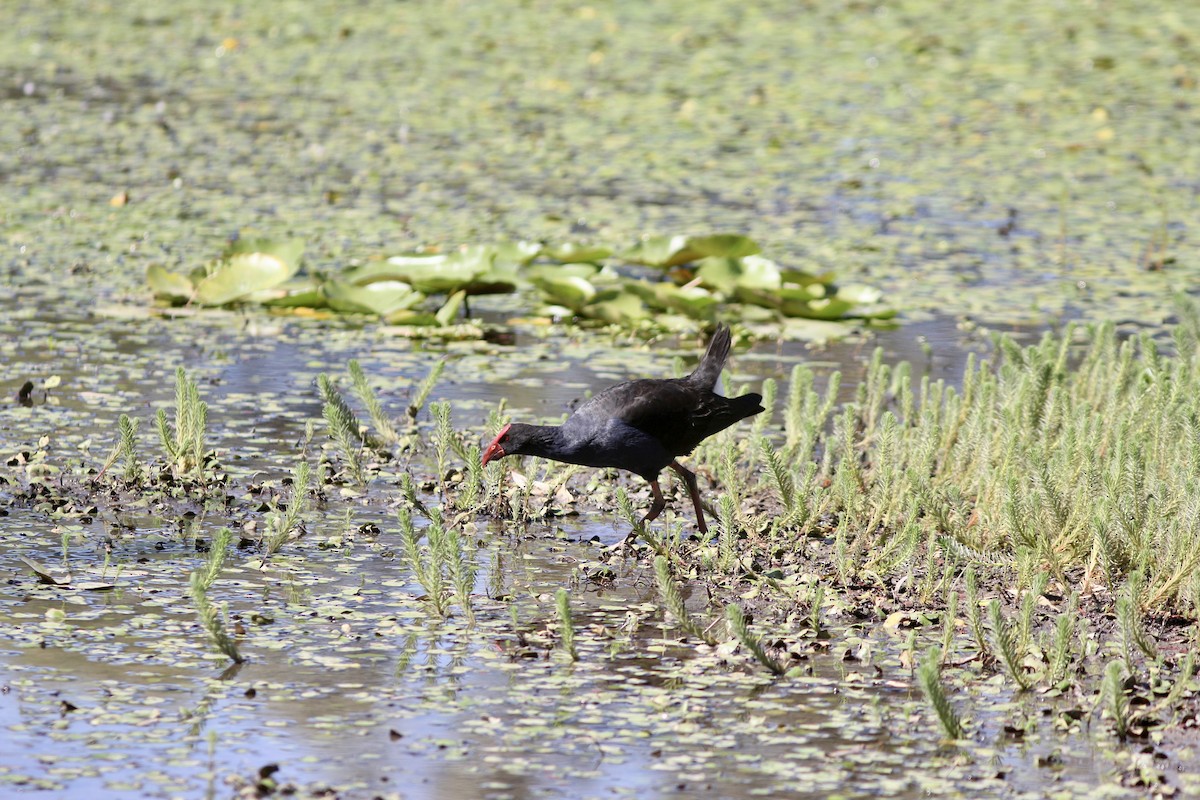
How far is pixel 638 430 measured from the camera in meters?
6.03

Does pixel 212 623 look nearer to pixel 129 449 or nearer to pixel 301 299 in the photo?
pixel 129 449

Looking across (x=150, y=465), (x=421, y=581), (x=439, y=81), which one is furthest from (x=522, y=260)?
(x=439, y=81)

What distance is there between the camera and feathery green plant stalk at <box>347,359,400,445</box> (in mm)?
6688

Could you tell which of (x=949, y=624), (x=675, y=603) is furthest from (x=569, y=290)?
(x=949, y=624)

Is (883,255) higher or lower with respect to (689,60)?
lower

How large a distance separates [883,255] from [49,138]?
6.37 metres

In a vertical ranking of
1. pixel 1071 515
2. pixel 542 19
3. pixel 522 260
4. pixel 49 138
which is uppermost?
pixel 542 19

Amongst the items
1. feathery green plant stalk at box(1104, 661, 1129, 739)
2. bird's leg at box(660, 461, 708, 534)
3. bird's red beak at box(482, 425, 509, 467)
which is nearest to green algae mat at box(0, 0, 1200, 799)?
feathery green plant stalk at box(1104, 661, 1129, 739)

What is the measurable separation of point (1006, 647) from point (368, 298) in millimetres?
5040

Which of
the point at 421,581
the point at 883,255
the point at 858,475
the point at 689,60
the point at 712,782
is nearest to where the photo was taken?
the point at 712,782

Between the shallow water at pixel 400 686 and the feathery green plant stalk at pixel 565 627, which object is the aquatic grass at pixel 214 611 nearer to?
the shallow water at pixel 400 686

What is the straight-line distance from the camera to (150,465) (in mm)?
6727

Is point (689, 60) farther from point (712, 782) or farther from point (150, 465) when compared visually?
point (712, 782)

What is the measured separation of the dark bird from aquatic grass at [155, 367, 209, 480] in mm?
1066
